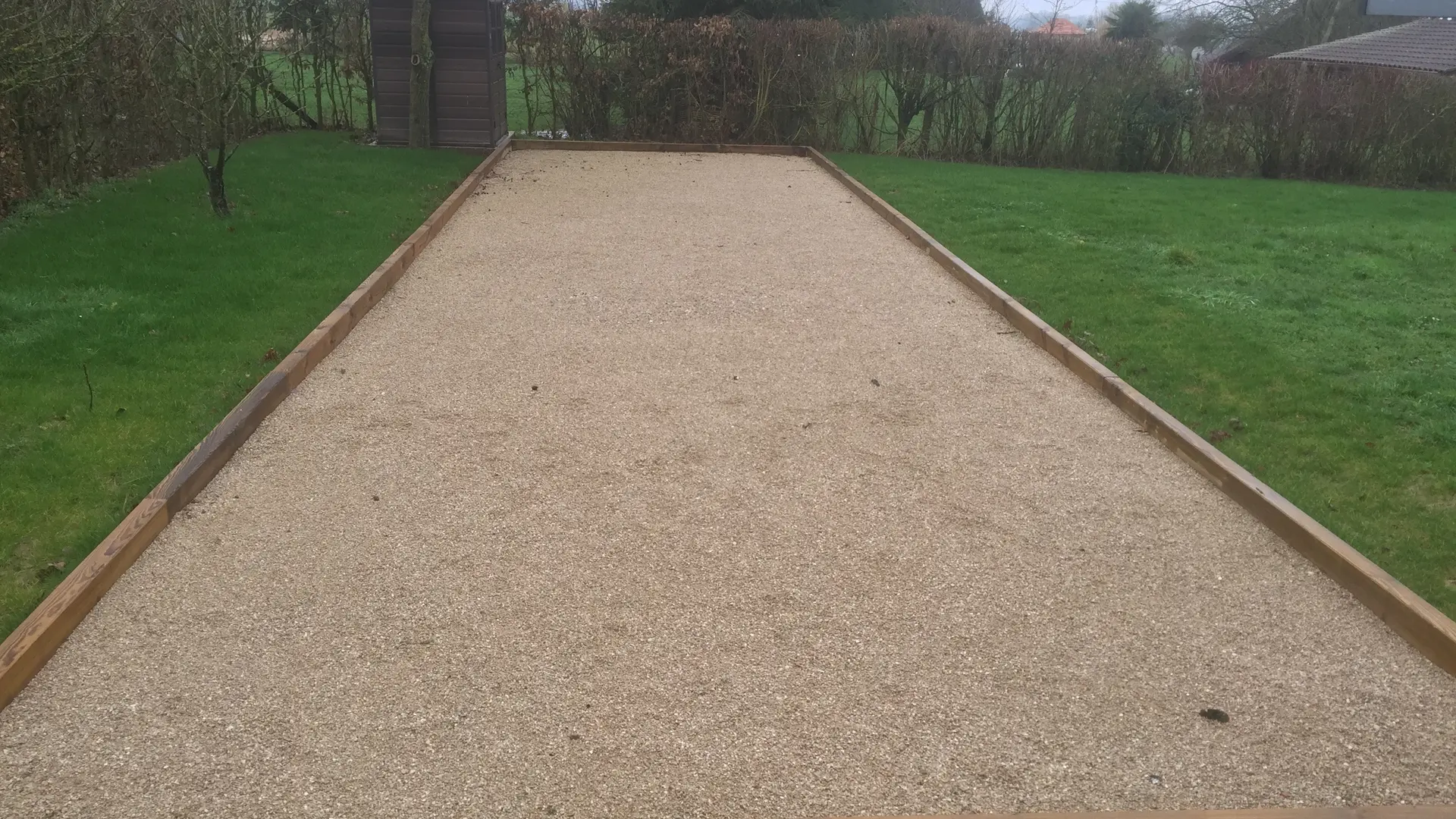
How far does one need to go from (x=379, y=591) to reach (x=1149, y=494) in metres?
3.38

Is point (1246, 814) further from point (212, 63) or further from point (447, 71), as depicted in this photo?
point (447, 71)

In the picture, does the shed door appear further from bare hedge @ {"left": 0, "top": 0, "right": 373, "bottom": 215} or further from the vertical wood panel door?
bare hedge @ {"left": 0, "top": 0, "right": 373, "bottom": 215}

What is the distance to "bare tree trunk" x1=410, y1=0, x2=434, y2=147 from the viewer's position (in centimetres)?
1511

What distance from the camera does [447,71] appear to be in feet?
52.2

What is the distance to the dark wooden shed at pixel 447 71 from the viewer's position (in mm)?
15633

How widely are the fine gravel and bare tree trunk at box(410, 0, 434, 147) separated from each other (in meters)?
9.80

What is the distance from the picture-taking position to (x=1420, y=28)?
25.4m

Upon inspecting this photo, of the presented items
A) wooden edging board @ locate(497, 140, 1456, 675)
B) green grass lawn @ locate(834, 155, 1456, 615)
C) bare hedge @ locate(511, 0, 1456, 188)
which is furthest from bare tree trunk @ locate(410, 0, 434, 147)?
wooden edging board @ locate(497, 140, 1456, 675)

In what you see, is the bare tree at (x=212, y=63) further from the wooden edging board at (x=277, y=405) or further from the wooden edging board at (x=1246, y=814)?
the wooden edging board at (x=1246, y=814)

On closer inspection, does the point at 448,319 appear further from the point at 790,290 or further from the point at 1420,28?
the point at 1420,28

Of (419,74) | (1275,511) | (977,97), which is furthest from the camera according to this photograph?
(977,97)

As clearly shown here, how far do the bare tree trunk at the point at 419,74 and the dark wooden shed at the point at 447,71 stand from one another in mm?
199

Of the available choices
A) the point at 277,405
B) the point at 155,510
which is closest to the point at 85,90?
the point at 277,405

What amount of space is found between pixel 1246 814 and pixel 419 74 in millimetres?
14937
